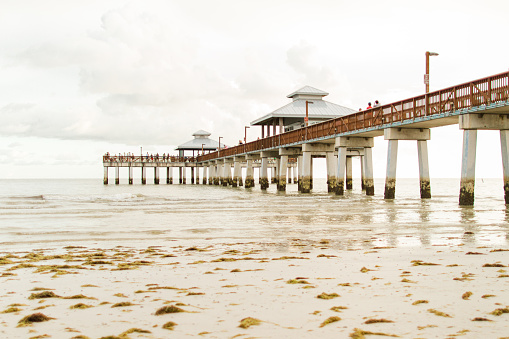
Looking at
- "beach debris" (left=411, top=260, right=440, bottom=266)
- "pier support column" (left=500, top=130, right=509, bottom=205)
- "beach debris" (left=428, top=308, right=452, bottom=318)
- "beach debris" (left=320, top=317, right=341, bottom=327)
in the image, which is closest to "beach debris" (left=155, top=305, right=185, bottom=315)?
"beach debris" (left=320, top=317, right=341, bottom=327)

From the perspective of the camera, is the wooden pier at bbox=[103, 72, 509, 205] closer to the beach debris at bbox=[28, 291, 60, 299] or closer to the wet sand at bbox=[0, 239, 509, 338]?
the wet sand at bbox=[0, 239, 509, 338]

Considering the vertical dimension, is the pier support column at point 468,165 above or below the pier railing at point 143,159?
below

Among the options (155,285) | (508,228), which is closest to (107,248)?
(155,285)

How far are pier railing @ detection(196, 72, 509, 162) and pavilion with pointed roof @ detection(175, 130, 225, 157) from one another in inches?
2296

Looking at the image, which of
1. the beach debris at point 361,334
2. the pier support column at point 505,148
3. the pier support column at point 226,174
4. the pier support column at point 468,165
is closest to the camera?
the beach debris at point 361,334

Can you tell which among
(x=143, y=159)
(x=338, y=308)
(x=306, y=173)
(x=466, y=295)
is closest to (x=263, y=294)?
(x=338, y=308)

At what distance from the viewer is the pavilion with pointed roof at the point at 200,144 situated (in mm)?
102375

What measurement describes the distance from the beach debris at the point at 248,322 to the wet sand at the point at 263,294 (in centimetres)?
2

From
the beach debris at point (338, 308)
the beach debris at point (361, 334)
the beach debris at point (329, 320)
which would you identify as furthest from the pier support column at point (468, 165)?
the beach debris at point (361, 334)

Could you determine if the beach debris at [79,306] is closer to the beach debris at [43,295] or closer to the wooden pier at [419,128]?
the beach debris at [43,295]

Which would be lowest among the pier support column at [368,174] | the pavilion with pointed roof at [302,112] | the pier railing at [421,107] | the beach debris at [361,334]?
the beach debris at [361,334]

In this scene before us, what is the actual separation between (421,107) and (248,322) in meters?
24.5

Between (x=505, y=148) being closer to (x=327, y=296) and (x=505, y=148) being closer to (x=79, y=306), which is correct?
(x=327, y=296)

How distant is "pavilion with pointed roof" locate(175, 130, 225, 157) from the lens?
102 m
